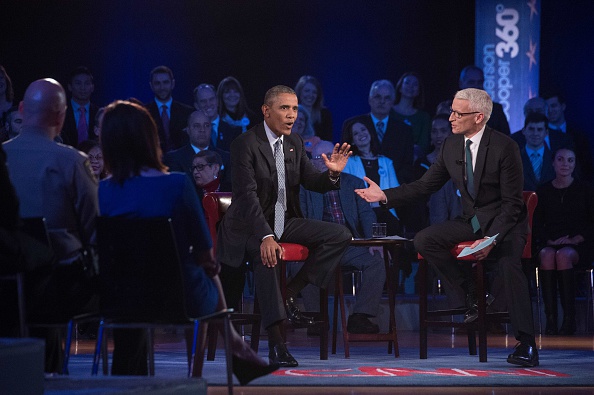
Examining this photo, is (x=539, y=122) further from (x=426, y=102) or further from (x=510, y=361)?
(x=510, y=361)

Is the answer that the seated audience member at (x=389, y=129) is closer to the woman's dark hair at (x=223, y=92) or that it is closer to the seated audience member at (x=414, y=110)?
the seated audience member at (x=414, y=110)

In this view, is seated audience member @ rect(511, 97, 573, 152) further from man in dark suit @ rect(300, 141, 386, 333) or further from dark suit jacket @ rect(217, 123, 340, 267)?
dark suit jacket @ rect(217, 123, 340, 267)

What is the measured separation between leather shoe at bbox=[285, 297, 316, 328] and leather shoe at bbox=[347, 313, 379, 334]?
0.85 metres

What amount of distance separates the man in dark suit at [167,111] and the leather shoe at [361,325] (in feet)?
10.1

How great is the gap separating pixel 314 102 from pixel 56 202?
566 cm

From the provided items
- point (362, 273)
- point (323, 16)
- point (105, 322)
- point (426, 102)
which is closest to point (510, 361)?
point (362, 273)

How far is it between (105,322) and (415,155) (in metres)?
5.94

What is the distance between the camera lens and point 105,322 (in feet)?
10.6

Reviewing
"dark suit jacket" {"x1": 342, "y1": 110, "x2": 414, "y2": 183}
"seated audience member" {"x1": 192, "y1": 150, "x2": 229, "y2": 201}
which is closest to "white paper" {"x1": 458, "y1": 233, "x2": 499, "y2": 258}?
"seated audience member" {"x1": 192, "y1": 150, "x2": 229, "y2": 201}

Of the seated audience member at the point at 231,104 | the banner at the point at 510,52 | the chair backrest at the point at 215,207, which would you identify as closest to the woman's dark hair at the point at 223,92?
the seated audience member at the point at 231,104

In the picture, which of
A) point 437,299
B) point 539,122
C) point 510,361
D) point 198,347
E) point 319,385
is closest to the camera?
point 198,347

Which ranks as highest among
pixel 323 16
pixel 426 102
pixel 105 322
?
pixel 323 16

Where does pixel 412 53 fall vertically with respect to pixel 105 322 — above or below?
above

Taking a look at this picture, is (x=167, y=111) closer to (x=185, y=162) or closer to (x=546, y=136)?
(x=185, y=162)
